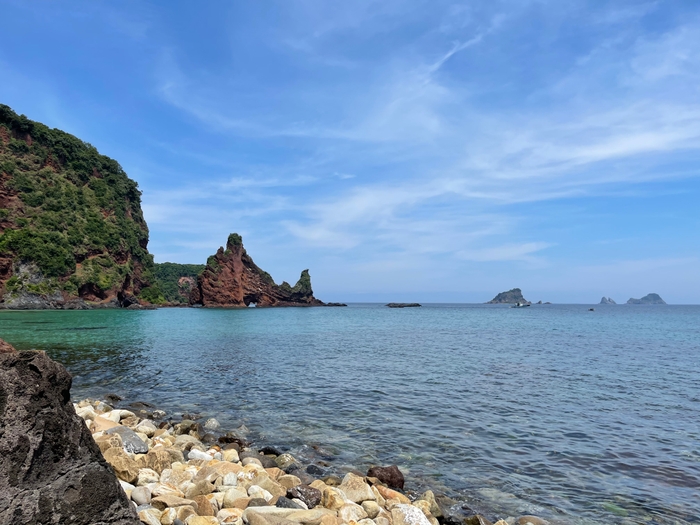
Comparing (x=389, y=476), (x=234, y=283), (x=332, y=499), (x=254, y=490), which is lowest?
(x=389, y=476)

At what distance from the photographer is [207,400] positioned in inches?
655

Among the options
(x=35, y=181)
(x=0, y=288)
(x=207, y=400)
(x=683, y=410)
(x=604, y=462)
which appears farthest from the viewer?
(x=35, y=181)

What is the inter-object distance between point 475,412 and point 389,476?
6.80 metres

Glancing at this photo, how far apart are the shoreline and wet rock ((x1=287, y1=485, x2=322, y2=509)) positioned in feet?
0.05

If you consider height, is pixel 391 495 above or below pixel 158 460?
below

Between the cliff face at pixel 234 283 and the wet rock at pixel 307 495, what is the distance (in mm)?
137270

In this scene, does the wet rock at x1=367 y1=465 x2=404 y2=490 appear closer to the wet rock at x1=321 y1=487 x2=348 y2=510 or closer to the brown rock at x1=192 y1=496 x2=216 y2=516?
the wet rock at x1=321 y1=487 x2=348 y2=510

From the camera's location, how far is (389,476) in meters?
8.90

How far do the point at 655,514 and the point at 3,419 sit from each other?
34.7 feet

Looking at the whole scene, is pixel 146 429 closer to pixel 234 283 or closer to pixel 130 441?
pixel 130 441

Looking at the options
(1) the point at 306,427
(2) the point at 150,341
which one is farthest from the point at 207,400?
(2) the point at 150,341

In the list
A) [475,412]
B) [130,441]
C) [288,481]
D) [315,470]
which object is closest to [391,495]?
[288,481]

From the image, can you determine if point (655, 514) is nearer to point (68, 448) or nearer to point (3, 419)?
point (68, 448)

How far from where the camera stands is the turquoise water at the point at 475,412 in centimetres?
912
